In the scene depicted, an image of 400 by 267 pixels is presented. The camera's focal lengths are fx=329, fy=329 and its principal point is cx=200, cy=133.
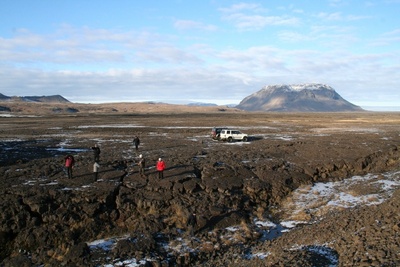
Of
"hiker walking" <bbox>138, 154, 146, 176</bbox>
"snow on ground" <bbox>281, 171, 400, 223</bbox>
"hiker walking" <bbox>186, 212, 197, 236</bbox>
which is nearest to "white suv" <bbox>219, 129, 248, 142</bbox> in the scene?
"snow on ground" <bbox>281, 171, 400, 223</bbox>

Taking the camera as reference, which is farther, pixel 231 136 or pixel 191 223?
pixel 231 136

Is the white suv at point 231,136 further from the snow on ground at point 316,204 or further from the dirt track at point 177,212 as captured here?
the snow on ground at point 316,204

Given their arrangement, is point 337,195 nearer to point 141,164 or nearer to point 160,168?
point 160,168

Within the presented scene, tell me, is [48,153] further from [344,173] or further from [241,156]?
[344,173]

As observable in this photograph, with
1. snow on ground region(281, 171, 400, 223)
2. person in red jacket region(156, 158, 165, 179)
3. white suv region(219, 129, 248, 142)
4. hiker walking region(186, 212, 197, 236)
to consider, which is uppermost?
white suv region(219, 129, 248, 142)

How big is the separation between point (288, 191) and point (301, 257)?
802 cm

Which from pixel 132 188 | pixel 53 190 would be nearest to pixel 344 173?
pixel 132 188

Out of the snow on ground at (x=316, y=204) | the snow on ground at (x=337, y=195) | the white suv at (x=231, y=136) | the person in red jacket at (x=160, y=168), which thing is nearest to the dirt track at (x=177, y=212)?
the snow on ground at (x=316, y=204)

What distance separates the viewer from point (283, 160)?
24453 millimetres

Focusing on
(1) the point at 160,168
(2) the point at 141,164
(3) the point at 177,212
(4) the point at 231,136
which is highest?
(4) the point at 231,136

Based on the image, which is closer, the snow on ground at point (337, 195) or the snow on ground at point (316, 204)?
the snow on ground at point (316, 204)

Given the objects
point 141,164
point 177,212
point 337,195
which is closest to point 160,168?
point 141,164

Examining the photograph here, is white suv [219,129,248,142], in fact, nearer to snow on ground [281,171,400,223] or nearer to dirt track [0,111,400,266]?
dirt track [0,111,400,266]

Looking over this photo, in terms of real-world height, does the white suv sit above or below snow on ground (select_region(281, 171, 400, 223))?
above
